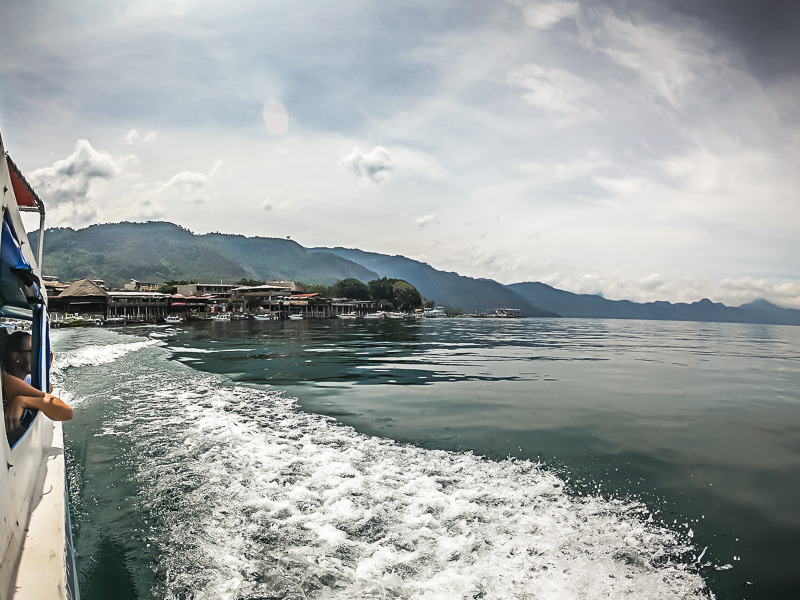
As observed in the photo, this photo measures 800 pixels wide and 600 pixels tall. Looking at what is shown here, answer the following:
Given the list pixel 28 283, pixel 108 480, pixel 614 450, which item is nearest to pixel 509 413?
pixel 614 450

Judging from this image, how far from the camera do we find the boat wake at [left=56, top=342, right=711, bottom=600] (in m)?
4.37

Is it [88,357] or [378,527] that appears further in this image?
[88,357]

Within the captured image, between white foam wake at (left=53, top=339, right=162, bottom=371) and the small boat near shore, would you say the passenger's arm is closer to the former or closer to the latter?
white foam wake at (left=53, top=339, right=162, bottom=371)

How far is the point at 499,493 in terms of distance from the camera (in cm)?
653

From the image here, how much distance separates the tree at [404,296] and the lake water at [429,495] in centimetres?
13595

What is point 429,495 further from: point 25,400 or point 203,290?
point 203,290

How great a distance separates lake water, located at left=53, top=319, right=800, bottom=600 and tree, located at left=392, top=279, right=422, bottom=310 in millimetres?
135954

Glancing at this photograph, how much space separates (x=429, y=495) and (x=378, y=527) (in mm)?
1151

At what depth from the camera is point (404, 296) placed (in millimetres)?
151125

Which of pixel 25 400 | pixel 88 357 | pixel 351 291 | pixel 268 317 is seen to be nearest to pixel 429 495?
pixel 25 400

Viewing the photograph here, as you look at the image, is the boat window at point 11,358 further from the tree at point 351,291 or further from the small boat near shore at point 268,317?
the tree at point 351,291

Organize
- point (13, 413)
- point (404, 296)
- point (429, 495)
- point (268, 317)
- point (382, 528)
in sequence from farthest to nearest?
point (404, 296)
point (268, 317)
point (429, 495)
point (382, 528)
point (13, 413)

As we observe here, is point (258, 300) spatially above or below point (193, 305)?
above

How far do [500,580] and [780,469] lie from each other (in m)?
7.13
